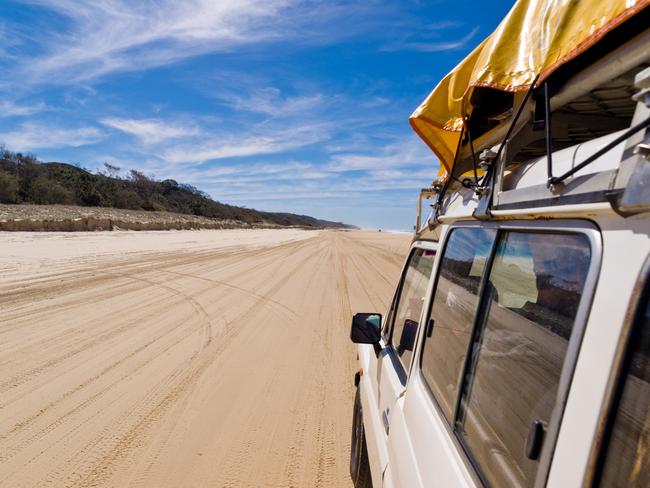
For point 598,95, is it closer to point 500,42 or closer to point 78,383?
point 500,42

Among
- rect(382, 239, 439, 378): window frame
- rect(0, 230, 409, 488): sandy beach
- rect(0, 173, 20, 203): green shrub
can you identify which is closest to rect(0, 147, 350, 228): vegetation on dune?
rect(0, 173, 20, 203): green shrub

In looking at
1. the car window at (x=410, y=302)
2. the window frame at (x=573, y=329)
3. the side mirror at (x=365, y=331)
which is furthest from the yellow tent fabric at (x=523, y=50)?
the side mirror at (x=365, y=331)

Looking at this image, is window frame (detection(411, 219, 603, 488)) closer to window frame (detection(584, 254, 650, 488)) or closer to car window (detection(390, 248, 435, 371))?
window frame (detection(584, 254, 650, 488))

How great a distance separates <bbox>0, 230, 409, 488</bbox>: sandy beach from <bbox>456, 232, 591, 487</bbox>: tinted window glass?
2233 millimetres

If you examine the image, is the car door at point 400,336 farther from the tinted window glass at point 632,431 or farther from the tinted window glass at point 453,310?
the tinted window glass at point 632,431

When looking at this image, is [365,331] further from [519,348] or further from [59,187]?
[59,187]

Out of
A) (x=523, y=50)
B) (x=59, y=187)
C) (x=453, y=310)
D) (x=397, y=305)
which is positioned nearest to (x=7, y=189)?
(x=59, y=187)

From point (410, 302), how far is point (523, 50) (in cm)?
166

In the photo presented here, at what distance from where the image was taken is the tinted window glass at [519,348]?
3.42 feet

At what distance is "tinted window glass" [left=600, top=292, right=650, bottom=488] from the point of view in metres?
0.77

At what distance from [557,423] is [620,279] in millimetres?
363

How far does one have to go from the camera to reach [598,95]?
5.19 ft

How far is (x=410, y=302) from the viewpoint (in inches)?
107

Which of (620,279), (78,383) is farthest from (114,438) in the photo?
(620,279)
